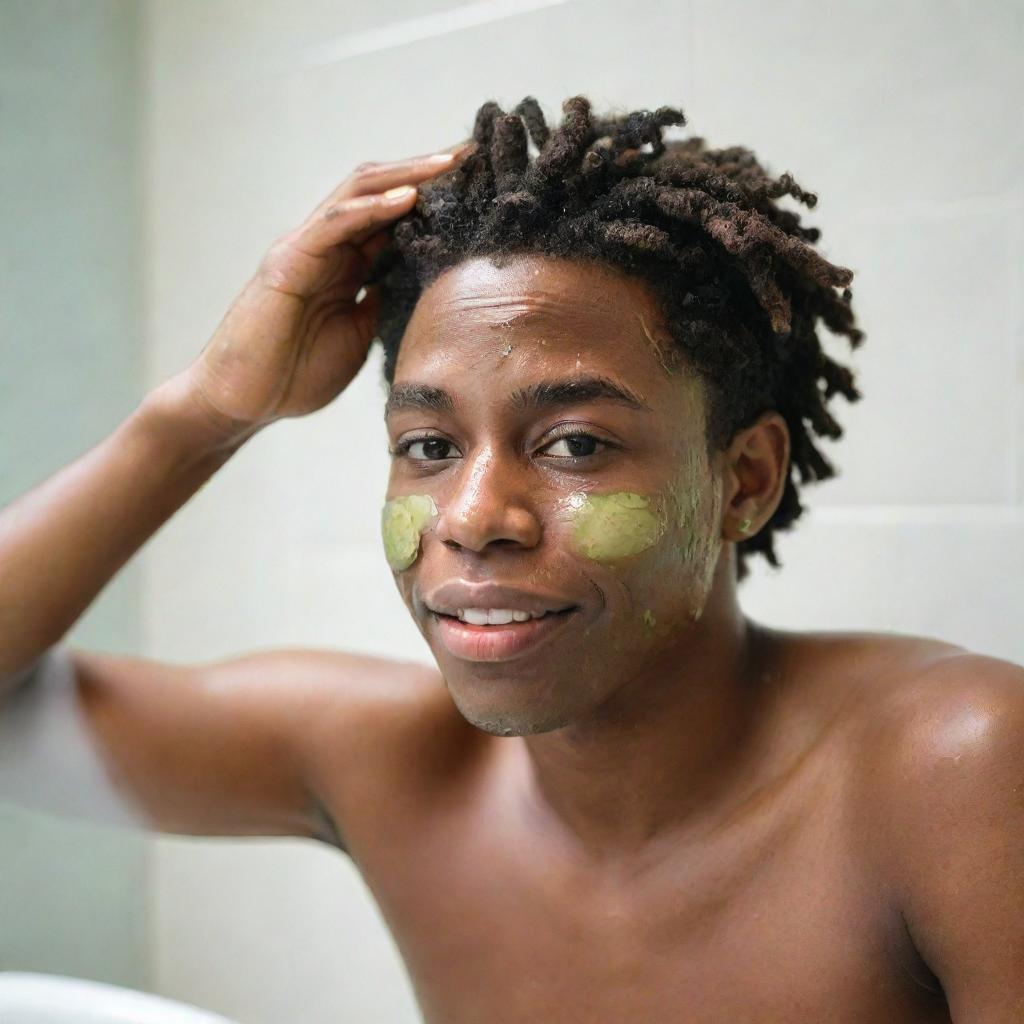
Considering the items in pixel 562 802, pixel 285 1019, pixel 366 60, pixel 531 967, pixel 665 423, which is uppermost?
pixel 366 60

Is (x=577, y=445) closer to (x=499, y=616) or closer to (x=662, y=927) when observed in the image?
(x=499, y=616)

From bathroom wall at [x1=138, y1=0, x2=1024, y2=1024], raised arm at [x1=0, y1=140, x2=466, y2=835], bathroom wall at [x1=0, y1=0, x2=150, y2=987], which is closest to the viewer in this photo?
raised arm at [x1=0, y1=140, x2=466, y2=835]

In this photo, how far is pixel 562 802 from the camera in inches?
37.6

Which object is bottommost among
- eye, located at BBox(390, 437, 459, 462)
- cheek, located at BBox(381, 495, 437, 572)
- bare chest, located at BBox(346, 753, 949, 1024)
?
bare chest, located at BBox(346, 753, 949, 1024)

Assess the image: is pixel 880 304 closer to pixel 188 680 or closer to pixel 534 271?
pixel 534 271

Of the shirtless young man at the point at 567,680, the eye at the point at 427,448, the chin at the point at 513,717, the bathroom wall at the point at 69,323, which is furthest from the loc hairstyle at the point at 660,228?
the bathroom wall at the point at 69,323

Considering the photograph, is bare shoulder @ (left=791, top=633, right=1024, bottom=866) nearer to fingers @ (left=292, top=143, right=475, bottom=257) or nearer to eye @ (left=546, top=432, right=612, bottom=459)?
eye @ (left=546, top=432, right=612, bottom=459)

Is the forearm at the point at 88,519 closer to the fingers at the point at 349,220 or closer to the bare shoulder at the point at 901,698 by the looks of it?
the fingers at the point at 349,220

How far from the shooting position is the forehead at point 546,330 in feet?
2.69

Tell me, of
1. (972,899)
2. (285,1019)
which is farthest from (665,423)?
(285,1019)

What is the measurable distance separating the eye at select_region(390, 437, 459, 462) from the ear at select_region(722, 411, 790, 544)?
0.22m

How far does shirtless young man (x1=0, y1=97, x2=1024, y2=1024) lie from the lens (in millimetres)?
795

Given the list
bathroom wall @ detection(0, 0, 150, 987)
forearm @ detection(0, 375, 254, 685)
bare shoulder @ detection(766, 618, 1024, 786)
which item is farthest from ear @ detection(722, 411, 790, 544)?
bathroom wall @ detection(0, 0, 150, 987)

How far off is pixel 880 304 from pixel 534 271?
18.1 inches
